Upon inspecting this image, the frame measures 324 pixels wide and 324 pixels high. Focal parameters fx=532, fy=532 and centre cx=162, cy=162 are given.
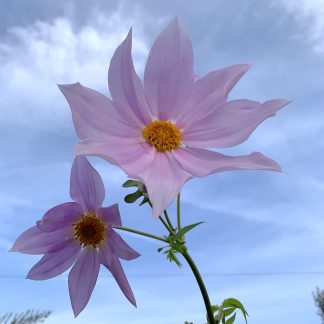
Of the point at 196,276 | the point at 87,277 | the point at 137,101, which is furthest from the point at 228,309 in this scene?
the point at 137,101

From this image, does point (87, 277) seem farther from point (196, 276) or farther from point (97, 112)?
point (97, 112)

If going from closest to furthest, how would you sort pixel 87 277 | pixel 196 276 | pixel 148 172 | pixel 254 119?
pixel 148 172 < pixel 254 119 < pixel 196 276 < pixel 87 277

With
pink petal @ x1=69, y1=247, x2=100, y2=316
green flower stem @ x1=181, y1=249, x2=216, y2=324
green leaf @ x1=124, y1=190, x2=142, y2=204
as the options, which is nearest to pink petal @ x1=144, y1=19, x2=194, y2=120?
green leaf @ x1=124, y1=190, x2=142, y2=204

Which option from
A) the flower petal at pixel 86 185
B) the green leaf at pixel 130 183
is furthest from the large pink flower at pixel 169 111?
the flower petal at pixel 86 185

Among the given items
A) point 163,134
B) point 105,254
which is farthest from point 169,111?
point 105,254

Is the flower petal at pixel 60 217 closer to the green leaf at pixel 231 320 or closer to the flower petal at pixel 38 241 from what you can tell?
the flower petal at pixel 38 241

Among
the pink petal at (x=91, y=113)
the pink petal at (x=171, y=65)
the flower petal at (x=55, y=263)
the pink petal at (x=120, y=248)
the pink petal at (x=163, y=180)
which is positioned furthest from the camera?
the flower petal at (x=55, y=263)

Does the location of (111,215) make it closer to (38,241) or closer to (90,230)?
(90,230)
